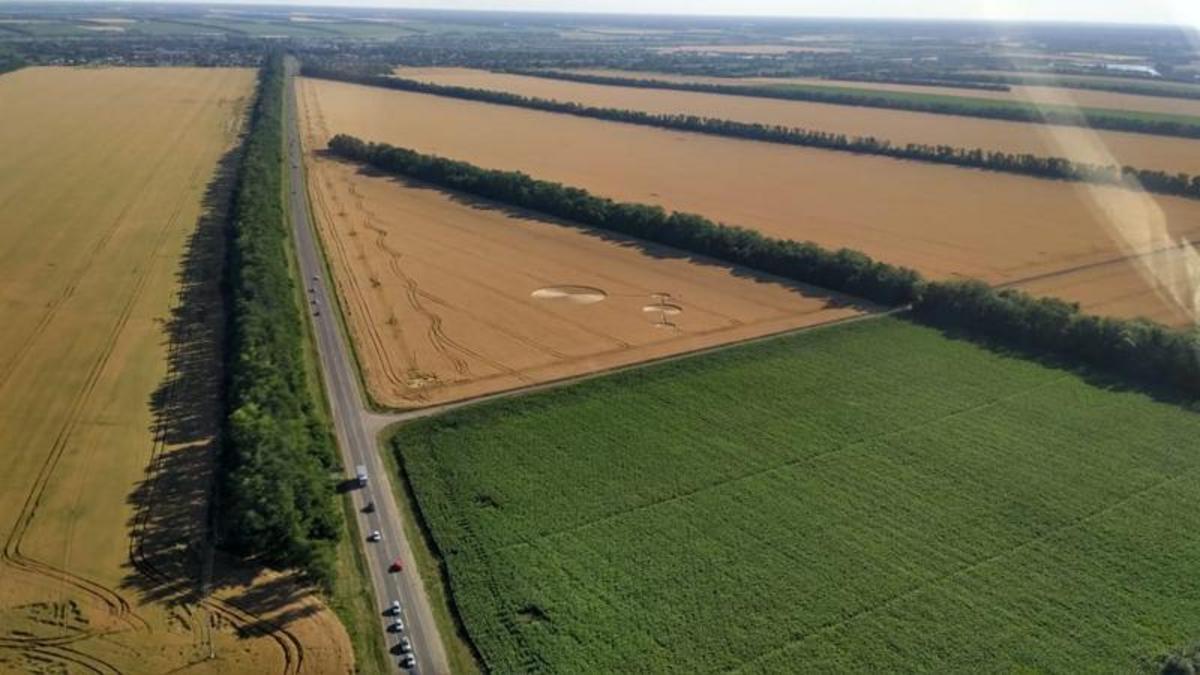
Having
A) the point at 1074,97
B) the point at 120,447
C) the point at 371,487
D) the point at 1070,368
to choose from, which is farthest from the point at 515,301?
the point at 1074,97

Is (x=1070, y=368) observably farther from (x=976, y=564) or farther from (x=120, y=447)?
(x=120, y=447)

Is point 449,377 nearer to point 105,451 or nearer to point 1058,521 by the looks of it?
point 105,451

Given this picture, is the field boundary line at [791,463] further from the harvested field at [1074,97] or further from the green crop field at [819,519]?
the harvested field at [1074,97]

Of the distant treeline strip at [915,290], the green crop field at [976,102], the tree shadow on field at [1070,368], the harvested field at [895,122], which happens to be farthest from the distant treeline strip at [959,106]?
the tree shadow on field at [1070,368]

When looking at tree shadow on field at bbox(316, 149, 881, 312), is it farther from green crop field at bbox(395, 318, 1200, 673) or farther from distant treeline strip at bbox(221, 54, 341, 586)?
distant treeline strip at bbox(221, 54, 341, 586)

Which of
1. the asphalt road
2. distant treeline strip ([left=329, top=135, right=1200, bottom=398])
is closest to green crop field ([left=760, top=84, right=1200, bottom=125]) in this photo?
distant treeline strip ([left=329, top=135, right=1200, bottom=398])

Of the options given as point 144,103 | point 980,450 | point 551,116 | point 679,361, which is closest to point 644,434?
point 679,361
